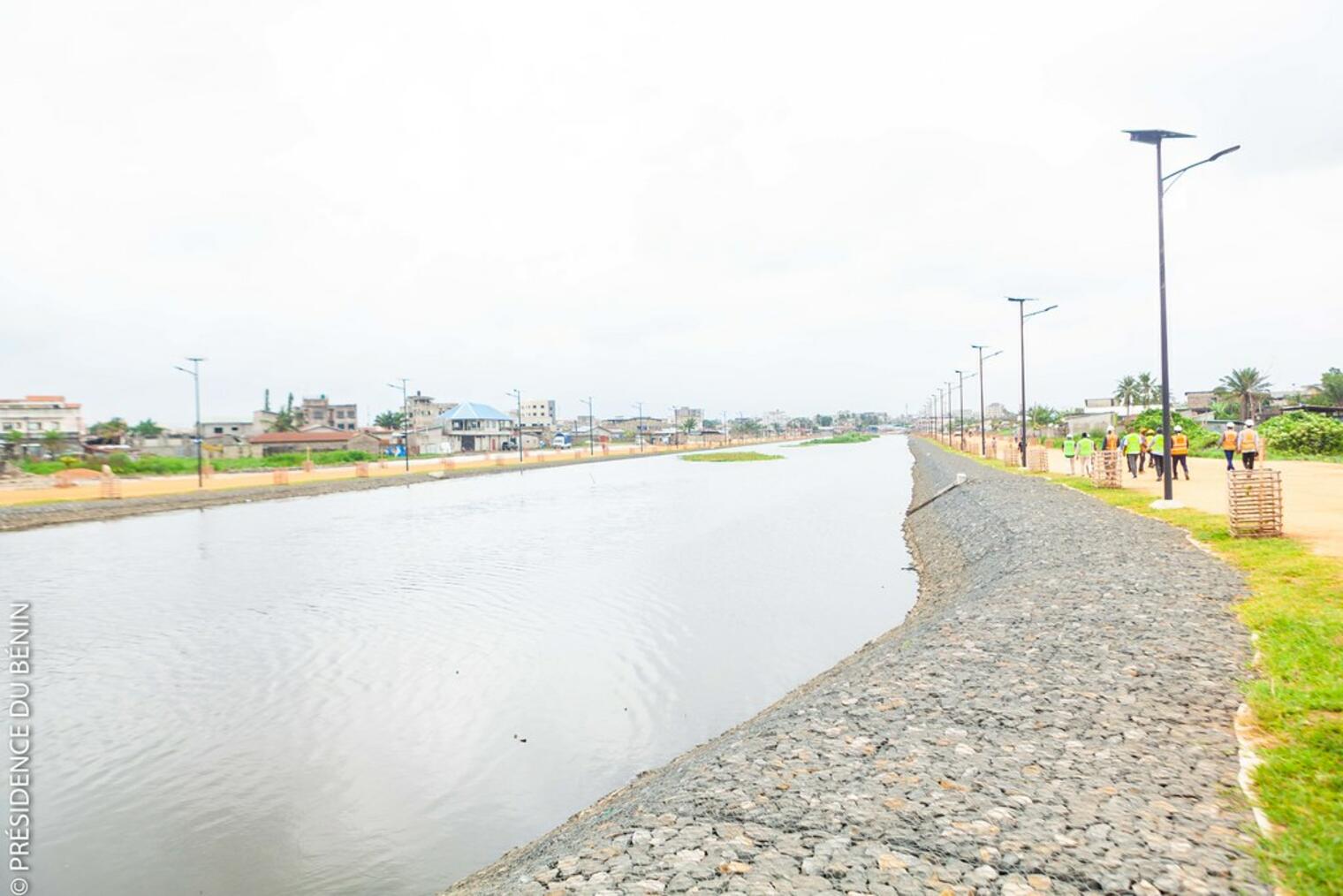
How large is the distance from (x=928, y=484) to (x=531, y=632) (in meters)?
33.6

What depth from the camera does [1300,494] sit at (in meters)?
19.9

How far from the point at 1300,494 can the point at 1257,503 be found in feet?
30.2

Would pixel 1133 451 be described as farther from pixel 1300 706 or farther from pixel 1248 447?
pixel 1300 706

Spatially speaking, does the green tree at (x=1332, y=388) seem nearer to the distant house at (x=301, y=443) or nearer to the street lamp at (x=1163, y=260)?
the street lamp at (x=1163, y=260)

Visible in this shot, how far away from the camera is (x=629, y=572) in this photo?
67.6 ft

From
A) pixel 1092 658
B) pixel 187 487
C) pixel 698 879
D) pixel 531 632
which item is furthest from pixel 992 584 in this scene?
pixel 187 487

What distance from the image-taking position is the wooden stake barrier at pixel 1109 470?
24.8 metres

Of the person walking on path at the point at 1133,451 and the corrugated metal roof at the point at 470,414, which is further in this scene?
the corrugated metal roof at the point at 470,414

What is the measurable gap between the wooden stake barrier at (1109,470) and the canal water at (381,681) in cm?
684

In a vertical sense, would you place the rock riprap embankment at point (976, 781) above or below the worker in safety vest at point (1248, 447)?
below

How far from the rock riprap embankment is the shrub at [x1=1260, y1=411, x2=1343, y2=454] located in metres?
34.3

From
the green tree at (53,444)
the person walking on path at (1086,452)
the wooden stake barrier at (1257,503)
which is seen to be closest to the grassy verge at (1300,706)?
the wooden stake barrier at (1257,503)

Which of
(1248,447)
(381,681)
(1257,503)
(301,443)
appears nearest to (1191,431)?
(1248,447)

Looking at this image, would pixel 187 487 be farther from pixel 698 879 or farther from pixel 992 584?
pixel 698 879
